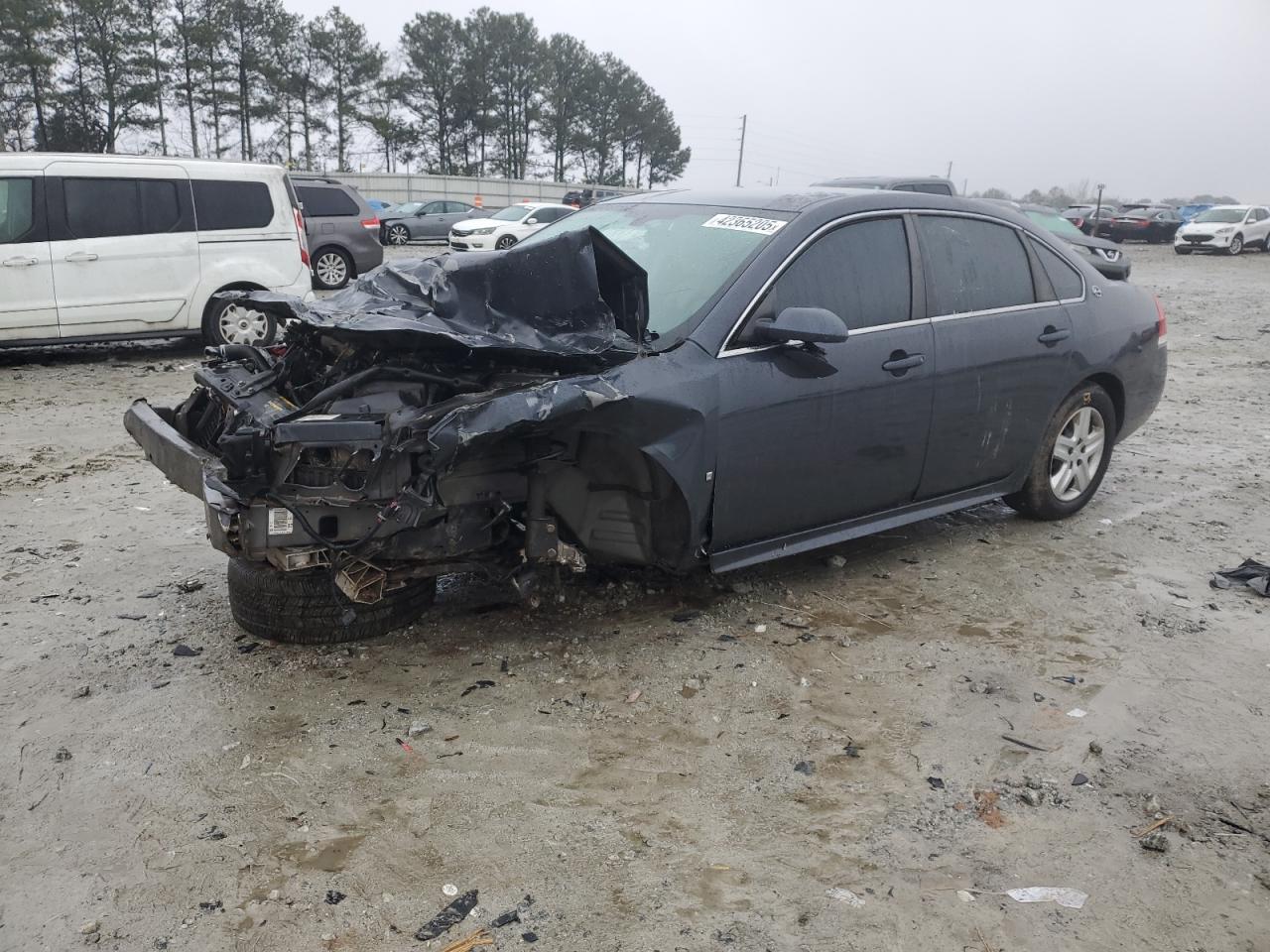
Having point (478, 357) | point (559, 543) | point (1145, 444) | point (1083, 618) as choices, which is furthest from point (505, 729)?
point (1145, 444)

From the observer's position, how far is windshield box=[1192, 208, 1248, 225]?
3022cm

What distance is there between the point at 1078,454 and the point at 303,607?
409cm

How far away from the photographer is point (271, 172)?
1070cm

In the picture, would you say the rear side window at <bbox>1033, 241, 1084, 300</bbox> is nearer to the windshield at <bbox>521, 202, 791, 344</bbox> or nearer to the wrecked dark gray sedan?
the wrecked dark gray sedan

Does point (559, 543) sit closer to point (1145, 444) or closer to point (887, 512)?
point (887, 512)

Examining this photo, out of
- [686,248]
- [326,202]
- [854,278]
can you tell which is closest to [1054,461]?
[854,278]

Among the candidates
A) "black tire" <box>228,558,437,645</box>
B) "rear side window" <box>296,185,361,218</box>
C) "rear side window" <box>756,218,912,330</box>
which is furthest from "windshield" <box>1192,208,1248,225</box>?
"black tire" <box>228,558,437,645</box>

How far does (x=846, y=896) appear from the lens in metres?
2.69

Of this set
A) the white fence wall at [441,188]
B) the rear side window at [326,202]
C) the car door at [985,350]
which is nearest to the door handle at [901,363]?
the car door at [985,350]

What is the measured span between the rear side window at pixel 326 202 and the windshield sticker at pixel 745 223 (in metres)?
12.4

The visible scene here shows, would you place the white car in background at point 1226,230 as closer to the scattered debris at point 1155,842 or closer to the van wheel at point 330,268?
the van wheel at point 330,268

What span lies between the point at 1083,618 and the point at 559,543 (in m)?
2.35

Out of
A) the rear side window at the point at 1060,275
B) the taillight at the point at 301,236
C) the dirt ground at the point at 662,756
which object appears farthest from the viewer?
the taillight at the point at 301,236

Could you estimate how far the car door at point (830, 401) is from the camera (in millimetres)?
4004
